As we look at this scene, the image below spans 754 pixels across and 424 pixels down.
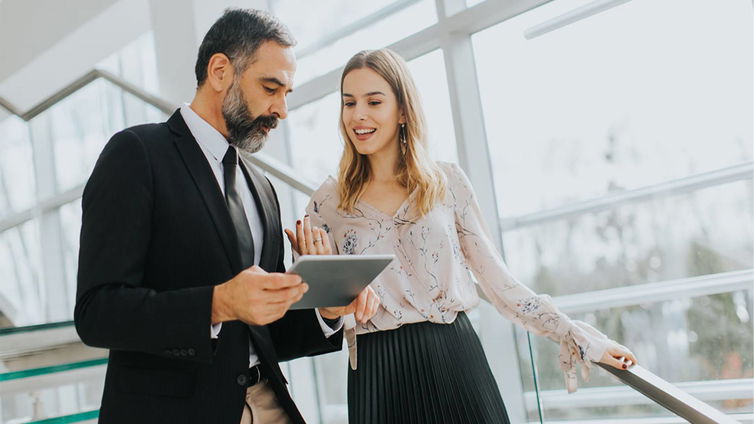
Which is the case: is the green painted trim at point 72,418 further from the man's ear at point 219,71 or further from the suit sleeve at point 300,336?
the man's ear at point 219,71

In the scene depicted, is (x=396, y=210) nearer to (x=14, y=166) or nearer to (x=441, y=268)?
(x=441, y=268)

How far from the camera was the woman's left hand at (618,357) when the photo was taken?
1.52 metres

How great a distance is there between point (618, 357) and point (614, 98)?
1.90 metres

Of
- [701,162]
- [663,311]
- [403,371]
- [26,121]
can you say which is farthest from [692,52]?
[26,121]

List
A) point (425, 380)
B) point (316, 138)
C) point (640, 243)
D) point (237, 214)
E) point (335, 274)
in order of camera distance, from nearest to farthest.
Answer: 1. point (335, 274)
2. point (237, 214)
3. point (425, 380)
4. point (640, 243)
5. point (316, 138)

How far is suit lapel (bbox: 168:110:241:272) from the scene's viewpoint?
1.39 meters

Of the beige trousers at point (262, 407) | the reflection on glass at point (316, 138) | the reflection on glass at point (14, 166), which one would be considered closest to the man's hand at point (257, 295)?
the beige trousers at point (262, 407)

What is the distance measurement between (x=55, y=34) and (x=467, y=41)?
2354mm

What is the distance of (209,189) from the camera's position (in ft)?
4.67

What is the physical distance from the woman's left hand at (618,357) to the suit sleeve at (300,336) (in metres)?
0.61

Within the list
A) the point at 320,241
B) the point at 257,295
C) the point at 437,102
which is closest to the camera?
the point at 257,295

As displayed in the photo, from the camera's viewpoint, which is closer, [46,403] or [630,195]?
[46,403]

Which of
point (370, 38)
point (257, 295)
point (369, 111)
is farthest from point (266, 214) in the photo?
point (370, 38)

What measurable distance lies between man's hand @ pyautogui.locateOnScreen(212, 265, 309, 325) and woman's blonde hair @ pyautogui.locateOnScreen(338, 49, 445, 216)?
804 millimetres
